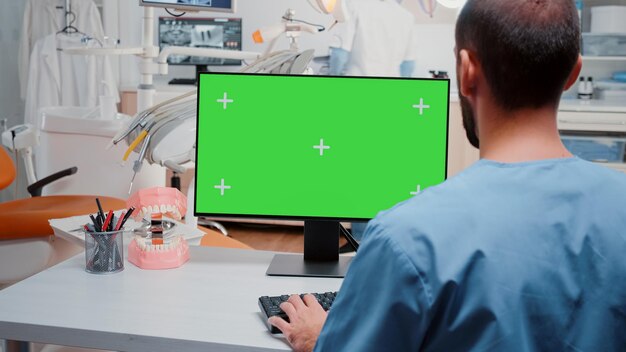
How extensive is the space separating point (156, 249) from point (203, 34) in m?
3.78

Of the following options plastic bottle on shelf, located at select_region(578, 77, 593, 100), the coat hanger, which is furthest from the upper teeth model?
plastic bottle on shelf, located at select_region(578, 77, 593, 100)

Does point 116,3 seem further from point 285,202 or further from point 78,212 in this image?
point 285,202

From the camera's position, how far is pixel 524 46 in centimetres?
81

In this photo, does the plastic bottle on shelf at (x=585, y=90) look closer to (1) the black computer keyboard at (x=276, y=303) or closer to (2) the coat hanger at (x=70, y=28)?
(2) the coat hanger at (x=70, y=28)

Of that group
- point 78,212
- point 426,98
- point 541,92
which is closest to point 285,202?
point 426,98

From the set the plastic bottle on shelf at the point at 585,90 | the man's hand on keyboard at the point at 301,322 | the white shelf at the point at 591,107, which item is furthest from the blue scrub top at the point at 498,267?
the plastic bottle on shelf at the point at 585,90

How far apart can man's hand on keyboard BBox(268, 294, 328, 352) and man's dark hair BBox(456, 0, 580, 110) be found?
0.51m

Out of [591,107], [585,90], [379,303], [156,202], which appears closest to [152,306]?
[156,202]

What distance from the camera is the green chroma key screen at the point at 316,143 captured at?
1535 mm

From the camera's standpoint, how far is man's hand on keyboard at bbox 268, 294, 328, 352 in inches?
45.8

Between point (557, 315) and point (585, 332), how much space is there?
5 centimetres

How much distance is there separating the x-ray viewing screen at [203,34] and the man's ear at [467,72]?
4.34 meters

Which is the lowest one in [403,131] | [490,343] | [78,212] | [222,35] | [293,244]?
[293,244]

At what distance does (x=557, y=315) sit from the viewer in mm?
781
